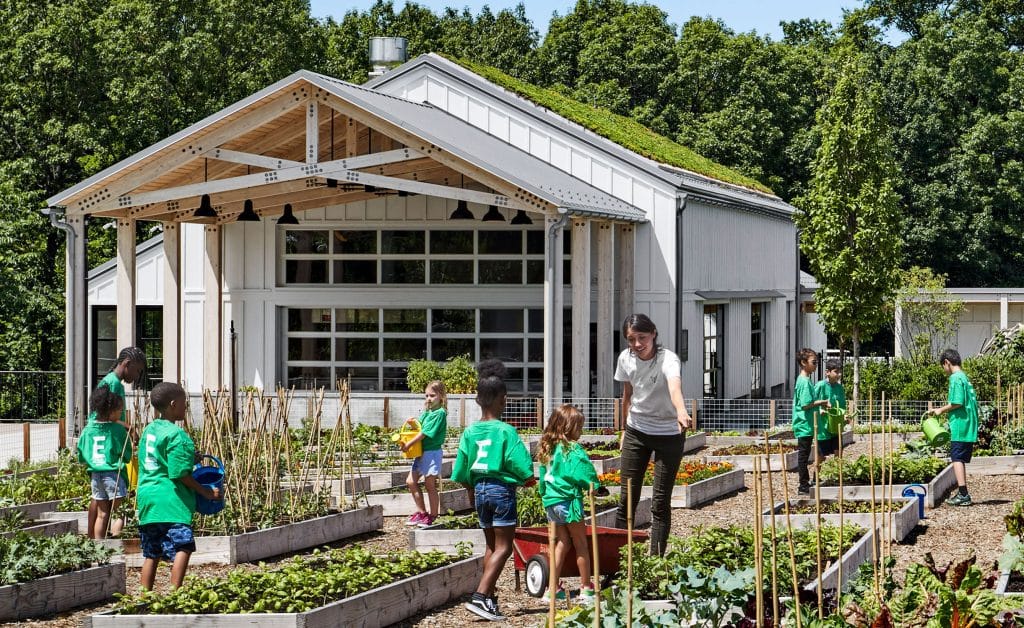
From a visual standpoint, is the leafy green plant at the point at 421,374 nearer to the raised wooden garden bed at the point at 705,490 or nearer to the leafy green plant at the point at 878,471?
the raised wooden garden bed at the point at 705,490

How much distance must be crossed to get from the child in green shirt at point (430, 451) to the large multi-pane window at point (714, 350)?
15.6 metres

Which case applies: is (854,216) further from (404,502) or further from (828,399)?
(404,502)

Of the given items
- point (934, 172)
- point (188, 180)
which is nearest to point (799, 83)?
point (934, 172)

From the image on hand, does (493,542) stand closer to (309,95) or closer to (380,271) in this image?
(309,95)

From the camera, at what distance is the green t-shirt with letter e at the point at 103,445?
1216 centimetres

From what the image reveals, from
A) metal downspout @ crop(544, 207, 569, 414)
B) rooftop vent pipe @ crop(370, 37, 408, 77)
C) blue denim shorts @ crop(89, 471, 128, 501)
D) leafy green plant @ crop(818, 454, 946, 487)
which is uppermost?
rooftop vent pipe @ crop(370, 37, 408, 77)

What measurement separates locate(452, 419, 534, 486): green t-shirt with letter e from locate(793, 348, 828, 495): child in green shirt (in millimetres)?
5915

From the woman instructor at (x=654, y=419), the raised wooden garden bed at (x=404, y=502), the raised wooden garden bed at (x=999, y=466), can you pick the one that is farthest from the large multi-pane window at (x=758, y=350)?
the woman instructor at (x=654, y=419)

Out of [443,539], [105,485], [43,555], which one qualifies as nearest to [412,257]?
[105,485]

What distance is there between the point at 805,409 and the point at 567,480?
20.2ft

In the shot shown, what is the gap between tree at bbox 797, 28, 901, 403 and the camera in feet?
97.2

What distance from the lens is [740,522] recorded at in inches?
552

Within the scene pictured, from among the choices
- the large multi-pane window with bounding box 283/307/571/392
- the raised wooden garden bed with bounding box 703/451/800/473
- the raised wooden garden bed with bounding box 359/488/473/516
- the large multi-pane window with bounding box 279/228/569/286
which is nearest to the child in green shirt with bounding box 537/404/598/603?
the raised wooden garden bed with bounding box 359/488/473/516

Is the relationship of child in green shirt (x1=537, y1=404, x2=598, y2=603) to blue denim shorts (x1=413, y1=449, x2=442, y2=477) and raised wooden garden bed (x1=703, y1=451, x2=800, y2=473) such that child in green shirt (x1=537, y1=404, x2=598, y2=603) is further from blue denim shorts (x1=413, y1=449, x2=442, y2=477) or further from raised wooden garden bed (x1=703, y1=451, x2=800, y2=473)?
raised wooden garden bed (x1=703, y1=451, x2=800, y2=473)
